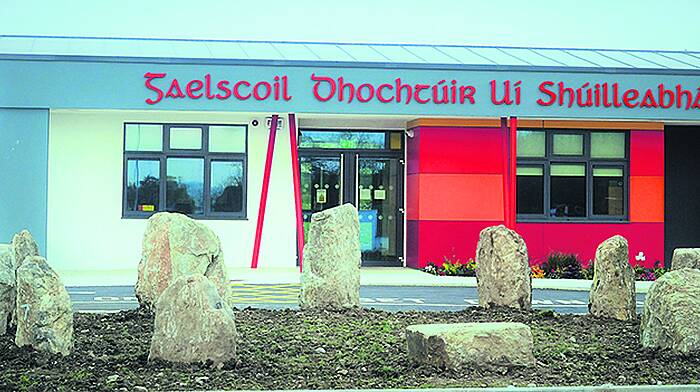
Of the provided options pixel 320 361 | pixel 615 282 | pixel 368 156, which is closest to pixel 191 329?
pixel 320 361

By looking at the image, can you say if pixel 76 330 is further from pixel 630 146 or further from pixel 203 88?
pixel 630 146

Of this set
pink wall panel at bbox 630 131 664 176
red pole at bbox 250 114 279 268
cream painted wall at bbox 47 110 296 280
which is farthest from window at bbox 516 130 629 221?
cream painted wall at bbox 47 110 296 280

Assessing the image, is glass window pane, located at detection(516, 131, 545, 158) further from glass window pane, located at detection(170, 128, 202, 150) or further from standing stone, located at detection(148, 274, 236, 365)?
standing stone, located at detection(148, 274, 236, 365)

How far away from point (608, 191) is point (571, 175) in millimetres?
1062

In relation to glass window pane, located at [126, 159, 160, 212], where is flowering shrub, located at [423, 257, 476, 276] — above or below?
below

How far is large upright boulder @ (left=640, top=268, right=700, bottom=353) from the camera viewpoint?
10.0m

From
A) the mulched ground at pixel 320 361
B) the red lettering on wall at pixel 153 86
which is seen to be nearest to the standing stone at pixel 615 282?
the mulched ground at pixel 320 361

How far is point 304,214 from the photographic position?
26.6 meters

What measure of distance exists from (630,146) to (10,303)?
18.9 metres

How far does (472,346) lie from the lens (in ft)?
30.5

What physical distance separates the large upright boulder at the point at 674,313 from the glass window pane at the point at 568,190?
A: 15946mm

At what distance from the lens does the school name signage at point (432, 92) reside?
23.7m

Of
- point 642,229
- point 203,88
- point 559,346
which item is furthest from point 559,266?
point 559,346

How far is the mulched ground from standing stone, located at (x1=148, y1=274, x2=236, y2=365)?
0.12 meters
